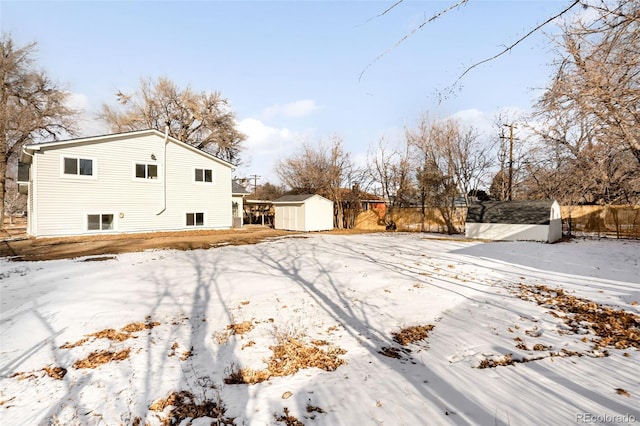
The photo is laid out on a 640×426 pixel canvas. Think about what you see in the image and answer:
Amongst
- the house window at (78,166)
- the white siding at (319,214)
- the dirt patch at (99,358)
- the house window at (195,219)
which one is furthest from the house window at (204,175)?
the dirt patch at (99,358)

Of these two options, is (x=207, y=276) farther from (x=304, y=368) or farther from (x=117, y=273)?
(x=304, y=368)

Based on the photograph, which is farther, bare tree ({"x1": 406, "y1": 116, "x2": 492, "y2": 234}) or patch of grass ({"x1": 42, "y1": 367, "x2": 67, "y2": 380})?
bare tree ({"x1": 406, "y1": 116, "x2": 492, "y2": 234})

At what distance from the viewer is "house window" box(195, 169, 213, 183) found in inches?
806

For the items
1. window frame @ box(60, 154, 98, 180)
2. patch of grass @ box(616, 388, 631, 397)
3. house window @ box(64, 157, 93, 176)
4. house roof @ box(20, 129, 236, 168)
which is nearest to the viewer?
patch of grass @ box(616, 388, 631, 397)

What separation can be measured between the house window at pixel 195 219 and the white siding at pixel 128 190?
0.32 metres

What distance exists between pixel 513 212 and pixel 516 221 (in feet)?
2.53

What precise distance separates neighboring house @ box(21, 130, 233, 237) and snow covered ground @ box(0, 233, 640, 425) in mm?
8021

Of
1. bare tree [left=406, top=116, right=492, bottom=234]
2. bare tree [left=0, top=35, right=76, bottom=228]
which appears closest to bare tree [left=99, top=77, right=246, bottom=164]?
bare tree [left=0, top=35, right=76, bottom=228]

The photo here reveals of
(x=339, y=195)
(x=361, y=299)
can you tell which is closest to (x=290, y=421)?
(x=361, y=299)

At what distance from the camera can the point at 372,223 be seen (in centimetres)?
2906

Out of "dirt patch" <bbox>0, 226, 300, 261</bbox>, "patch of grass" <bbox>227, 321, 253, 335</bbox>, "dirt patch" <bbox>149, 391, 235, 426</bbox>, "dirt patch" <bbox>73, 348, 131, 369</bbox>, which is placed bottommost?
"dirt patch" <bbox>149, 391, 235, 426</bbox>

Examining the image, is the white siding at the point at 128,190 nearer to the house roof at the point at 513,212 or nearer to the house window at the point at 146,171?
the house window at the point at 146,171

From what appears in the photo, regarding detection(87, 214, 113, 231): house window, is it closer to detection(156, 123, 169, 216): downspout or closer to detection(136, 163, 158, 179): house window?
detection(156, 123, 169, 216): downspout

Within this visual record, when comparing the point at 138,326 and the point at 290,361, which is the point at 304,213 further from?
the point at 290,361
